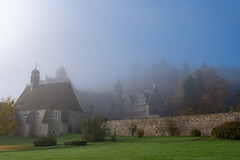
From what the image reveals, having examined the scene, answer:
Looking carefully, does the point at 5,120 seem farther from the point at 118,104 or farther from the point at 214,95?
the point at 118,104

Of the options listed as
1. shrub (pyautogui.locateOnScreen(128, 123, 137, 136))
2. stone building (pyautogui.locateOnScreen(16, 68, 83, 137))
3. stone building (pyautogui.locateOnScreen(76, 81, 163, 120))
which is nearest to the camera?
shrub (pyautogui.locateOnScreen(128, 123, 137, 136))

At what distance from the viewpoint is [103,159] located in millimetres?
11805

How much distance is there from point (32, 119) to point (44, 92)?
6945 millimetres

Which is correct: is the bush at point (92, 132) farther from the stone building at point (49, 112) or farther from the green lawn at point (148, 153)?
the stone building at point (49, 112)

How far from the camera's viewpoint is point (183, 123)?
31859 millimetres

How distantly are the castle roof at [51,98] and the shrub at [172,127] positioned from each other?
72.1 feet

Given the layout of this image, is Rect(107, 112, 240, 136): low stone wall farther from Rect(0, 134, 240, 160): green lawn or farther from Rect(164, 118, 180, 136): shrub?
Rect(0, 134, 240, 160): green lawn

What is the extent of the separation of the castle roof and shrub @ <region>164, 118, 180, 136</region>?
2198 centimetres

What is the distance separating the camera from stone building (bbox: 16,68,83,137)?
153ft

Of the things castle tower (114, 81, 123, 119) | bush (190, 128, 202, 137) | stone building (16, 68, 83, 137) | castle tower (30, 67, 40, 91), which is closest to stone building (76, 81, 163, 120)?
castle tower (114, 81, 123, 119)

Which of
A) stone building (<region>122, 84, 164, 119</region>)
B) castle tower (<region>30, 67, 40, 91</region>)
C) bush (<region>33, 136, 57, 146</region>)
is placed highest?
castle tower (<region>30, 67, 40, 91</region>)

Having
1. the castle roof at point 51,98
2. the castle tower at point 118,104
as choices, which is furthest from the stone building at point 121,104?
the castle roof at point 51,98

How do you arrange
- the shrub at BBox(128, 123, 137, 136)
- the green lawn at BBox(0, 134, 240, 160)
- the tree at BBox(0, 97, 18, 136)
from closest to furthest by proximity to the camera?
the green lawn at BBox(0, 134, 240, 160) → the shrub at BBox(128, 123, 137, 136) → the tree at BBox(0, 97, 18, 136)

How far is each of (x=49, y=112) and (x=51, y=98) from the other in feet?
11.6
